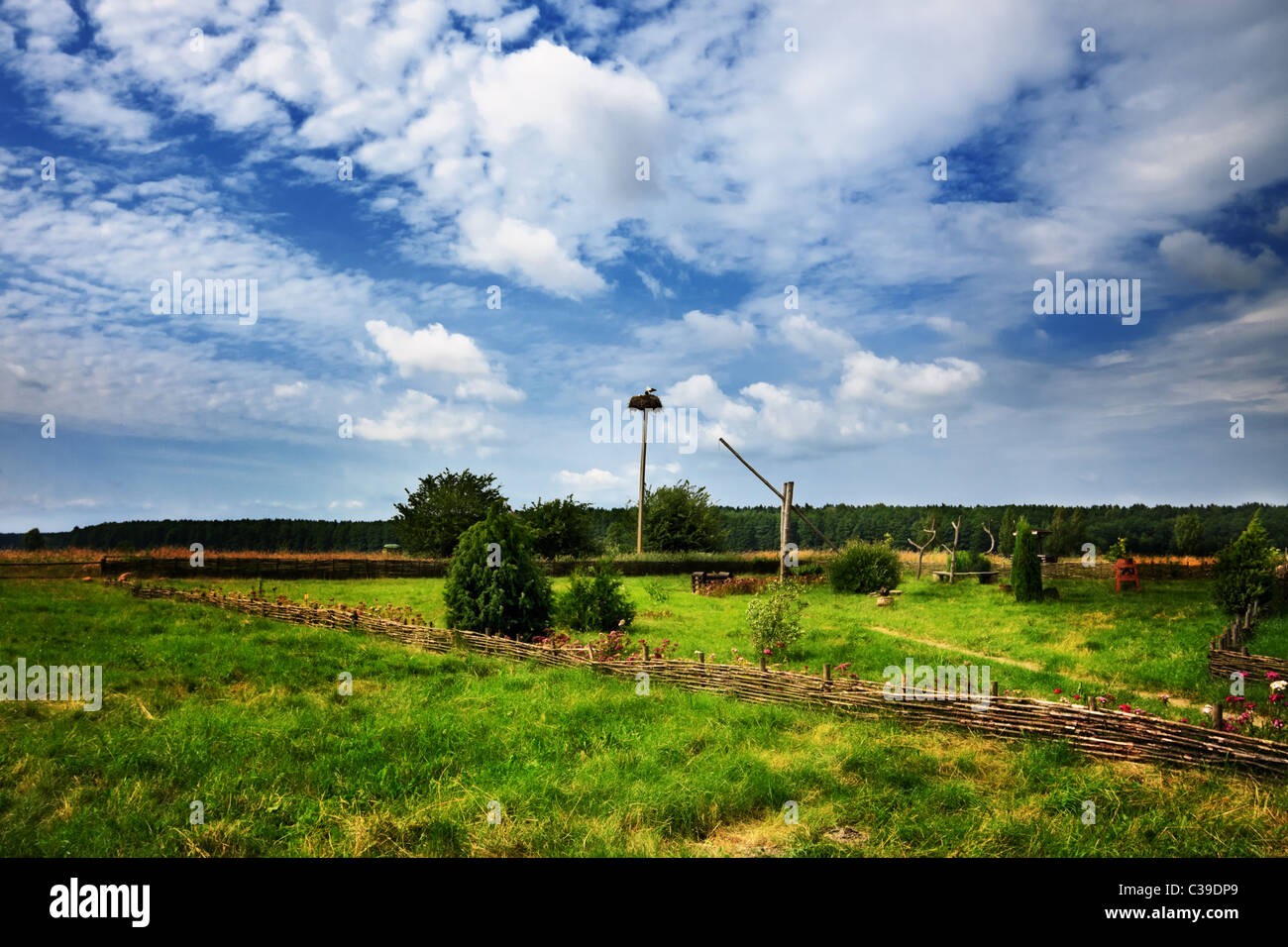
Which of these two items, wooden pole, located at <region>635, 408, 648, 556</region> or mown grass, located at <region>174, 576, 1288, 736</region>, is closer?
mown grass, located at <region>174, 576, 1288, 736</region>

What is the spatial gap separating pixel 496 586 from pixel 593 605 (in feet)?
9.54

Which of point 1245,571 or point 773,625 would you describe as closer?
point 773,625

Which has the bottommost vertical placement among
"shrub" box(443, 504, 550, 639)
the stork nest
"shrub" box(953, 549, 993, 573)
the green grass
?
"shrub" box(953, 549, 993, 573)

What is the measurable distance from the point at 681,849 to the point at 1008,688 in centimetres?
715

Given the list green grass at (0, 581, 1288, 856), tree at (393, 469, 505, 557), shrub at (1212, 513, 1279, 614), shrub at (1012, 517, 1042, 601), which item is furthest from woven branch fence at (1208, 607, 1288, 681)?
tree at (393, 469, 505, 557)

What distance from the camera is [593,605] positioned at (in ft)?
48.9

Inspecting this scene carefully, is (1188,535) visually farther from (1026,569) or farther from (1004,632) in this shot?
(1004,632)

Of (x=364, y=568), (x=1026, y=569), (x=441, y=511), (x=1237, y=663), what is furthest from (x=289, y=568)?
(x=1237, y=663)

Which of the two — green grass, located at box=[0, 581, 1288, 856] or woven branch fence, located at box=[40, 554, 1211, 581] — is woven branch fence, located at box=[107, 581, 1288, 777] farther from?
woven branch fence, located at box=[40, 554, 1211, 581]

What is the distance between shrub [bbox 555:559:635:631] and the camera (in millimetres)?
14820

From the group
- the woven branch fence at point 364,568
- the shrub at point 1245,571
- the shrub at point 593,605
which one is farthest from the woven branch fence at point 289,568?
the shrub at point 1245,571

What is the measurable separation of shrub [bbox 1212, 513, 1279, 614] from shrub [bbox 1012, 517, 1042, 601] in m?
5.24
